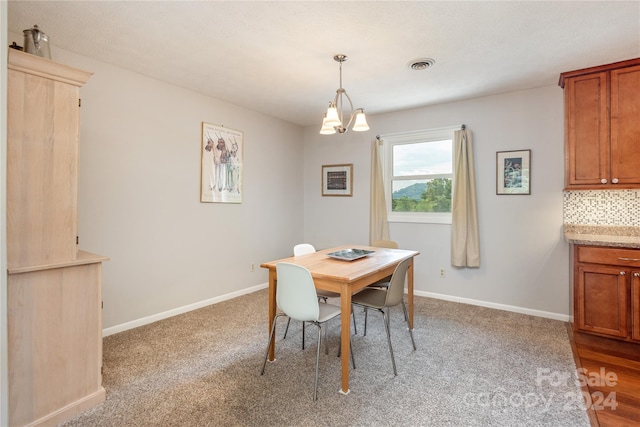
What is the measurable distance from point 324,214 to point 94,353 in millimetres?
3548

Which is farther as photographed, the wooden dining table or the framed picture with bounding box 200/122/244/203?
the framed picture with bounding box 200/122/244/203

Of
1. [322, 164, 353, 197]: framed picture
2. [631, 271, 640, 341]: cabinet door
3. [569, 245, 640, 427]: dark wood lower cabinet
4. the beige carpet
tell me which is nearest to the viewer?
the beige carpet

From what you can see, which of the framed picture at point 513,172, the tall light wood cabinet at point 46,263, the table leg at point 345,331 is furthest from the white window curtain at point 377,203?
the tall light wood cabinet at point 46,263

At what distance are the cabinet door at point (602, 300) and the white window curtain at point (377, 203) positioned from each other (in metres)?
2.15

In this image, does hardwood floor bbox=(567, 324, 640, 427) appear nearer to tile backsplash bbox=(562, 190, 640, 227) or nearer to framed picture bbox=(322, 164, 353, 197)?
tile backsplash bbox=(562, 190, 640, 227)

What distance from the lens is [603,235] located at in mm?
3109

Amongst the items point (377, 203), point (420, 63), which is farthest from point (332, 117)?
point (377, 203)

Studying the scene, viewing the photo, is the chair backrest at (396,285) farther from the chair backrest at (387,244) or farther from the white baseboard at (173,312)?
the white baseboard at (173,312)

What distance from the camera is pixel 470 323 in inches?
129

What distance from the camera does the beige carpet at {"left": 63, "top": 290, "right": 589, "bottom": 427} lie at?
72.7 inches

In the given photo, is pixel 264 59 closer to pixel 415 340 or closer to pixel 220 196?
pixel 220 196

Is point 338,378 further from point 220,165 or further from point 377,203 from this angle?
point 220,165

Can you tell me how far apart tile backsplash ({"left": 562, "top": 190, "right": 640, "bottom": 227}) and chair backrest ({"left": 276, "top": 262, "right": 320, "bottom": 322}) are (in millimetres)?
2957

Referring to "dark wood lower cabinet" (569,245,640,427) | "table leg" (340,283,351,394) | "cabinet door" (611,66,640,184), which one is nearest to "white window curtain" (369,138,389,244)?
"dark wood lower cabinet" (569,245,640,427)
